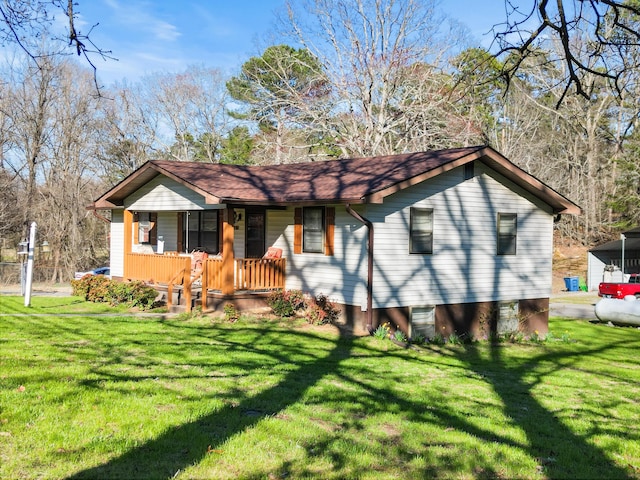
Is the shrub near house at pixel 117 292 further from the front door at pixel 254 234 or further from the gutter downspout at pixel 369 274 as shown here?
the gutter downspout at pixel 369 274

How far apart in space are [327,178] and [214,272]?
409 centimetres

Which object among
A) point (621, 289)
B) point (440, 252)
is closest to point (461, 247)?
point (440, 252)

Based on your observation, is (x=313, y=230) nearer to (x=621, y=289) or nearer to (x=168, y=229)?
(x=168, y=229)

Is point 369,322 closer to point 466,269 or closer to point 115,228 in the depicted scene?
point 466,269

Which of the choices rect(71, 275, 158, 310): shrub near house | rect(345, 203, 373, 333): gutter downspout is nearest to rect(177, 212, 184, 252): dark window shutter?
rect(71, 275, 158, 310): shrub near house

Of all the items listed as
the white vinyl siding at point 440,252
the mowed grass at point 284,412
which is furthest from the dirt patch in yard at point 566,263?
the mowed grass at point 284,412

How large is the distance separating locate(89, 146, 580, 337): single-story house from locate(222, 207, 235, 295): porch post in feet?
0.09

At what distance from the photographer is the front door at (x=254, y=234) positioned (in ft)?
57.9

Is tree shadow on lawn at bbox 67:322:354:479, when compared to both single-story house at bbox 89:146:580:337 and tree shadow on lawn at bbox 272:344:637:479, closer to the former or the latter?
tree shadow on lawn at bbox 272:344:637:479

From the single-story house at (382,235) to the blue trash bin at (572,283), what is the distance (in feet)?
54.1

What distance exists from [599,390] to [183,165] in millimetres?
13013

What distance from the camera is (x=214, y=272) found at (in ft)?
52.3

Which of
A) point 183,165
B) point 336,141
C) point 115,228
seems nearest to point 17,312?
point 183,165

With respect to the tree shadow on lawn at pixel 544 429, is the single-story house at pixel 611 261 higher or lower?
higher
